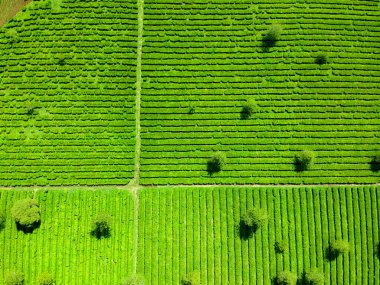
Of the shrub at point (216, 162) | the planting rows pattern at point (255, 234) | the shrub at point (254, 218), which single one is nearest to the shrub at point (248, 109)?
the shrub at point (216, 162)

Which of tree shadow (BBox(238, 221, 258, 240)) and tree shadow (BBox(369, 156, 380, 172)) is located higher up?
tree shadow (BBox(369, 156, 380, 172))

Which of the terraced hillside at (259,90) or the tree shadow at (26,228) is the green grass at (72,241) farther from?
the terraced hillside at (259,90)

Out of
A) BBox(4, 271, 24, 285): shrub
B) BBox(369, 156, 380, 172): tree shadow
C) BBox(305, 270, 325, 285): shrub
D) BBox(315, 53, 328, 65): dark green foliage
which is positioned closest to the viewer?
BBox(4, 271, 24, 285): shrub

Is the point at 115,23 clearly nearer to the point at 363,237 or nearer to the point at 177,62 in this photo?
the point at 177,62

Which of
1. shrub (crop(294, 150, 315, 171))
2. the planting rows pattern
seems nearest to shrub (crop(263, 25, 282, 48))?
shrub (crop(294, 150, 315, 171))

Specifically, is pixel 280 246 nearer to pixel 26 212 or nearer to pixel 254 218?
pixel 254 218

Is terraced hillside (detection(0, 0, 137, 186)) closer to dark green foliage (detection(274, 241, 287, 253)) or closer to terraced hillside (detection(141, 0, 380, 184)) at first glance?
terraced hillside (detection(141, 0, 380, 184))
